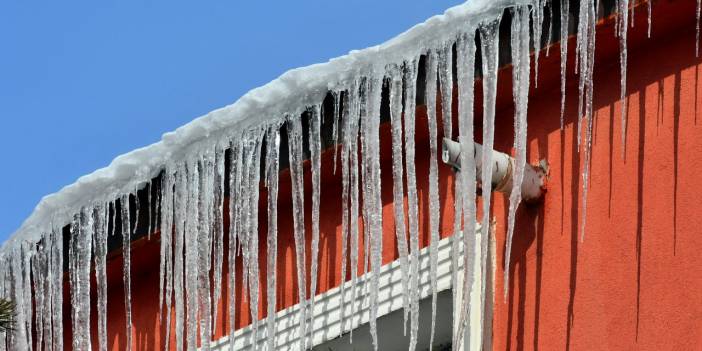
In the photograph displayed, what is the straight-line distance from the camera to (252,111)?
20.5 ft

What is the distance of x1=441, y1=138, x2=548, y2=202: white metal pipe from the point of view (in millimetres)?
5602

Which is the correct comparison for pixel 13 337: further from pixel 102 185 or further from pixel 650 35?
pixel 650 35

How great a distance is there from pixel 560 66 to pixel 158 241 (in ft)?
5.41

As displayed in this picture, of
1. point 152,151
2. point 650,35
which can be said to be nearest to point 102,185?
point 152,151

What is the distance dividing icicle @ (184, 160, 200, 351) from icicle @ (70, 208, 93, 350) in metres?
→ 0.44

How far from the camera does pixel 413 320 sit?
5.79 meters

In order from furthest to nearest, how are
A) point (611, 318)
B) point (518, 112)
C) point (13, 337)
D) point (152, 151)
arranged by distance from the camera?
point (13, 337), point (152, 151), point (518, 112), point (611, 318)

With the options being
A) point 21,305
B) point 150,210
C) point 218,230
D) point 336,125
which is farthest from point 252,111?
point 21,305

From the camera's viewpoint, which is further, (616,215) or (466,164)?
(466,164)

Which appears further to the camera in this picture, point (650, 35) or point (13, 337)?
point (13, 337)

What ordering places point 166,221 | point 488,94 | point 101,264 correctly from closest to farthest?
point 488,94
point 166,221
point 101,264

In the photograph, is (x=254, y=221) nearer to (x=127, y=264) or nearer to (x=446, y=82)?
(x=127, y=264)

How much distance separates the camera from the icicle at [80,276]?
6.76 m

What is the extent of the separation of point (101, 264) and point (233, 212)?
0.65 meters
